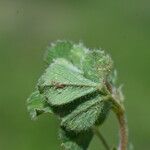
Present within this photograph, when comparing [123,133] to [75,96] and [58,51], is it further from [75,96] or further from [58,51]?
[58,51]

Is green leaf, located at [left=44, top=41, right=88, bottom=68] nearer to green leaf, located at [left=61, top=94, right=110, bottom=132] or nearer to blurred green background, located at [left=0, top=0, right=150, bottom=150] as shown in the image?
green leaf, located at [left=61, top=94, right=110, bottom=132]

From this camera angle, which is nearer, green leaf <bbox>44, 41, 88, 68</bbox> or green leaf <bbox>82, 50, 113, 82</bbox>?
green leaf <bbox>82, 50, 113, 82</bbox>

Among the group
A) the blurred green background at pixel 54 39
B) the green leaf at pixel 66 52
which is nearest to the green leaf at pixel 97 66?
the green leaf at pixel 66 52

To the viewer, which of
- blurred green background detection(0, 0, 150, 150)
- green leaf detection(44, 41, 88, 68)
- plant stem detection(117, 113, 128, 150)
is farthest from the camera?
blurred green background detection(0, 0, 150, 150)

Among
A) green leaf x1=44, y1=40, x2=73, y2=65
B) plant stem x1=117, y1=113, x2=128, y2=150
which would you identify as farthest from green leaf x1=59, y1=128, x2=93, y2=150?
green leaf x1=44, y1=40, x2=73, y2=65

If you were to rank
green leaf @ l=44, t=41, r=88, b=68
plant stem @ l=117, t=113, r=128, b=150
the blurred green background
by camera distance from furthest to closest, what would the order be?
the blurred green background → green leaf @ l=44, t=41, r=88, b=68 → plant stem @ l=117, t=113, r=128, b=150

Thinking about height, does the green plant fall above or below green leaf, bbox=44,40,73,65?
below

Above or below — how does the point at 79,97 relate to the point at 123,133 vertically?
above

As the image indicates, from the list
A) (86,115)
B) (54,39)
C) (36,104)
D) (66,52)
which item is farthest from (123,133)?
(54,39)

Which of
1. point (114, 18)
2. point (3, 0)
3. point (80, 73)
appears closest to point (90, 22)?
point (114, 18)
